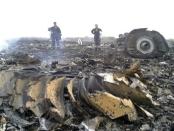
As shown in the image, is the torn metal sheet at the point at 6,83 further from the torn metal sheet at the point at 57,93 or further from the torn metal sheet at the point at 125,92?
the torn metal sheet at the point at 125,92

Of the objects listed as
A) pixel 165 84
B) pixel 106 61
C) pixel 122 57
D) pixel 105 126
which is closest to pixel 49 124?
pixel 105 126

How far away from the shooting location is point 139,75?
930cm

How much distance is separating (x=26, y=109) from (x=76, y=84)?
1134 millimetres

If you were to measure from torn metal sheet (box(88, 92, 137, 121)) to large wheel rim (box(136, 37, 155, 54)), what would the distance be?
7625mm

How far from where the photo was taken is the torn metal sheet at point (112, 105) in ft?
24.5

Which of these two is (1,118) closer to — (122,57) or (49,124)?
(49,124)

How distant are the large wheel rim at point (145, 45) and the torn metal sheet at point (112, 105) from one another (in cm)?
762

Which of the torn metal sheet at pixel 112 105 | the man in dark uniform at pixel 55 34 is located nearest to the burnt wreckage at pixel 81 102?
the torn metal sheet at pixel 112 105

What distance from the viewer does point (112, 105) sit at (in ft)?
24.6

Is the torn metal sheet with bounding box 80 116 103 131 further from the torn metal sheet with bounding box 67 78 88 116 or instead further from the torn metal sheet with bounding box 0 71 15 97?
the torn metal sheet with bounding box 0 71 15 97

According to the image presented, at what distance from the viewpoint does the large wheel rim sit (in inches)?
594

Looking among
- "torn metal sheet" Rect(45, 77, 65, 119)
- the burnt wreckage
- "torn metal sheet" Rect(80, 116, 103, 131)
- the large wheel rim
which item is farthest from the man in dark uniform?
"torn metal sheet" Rect(80, 116, 103, 131)

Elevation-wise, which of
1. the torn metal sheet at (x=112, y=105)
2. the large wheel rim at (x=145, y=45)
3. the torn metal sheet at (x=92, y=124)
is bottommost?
the torn metal sheet at (x=92, y=124)

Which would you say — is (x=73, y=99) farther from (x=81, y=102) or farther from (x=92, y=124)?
(x=92, y=124)
